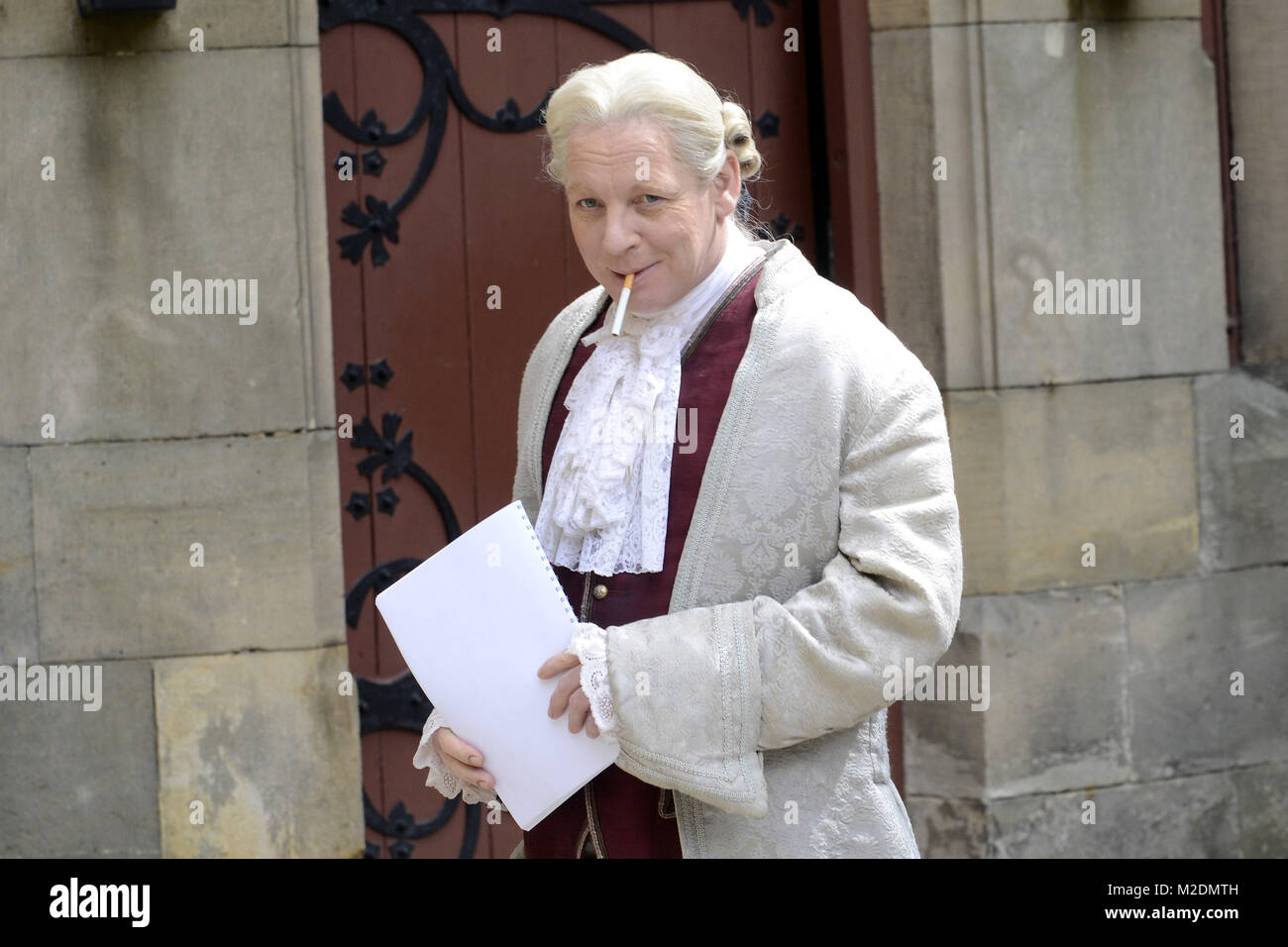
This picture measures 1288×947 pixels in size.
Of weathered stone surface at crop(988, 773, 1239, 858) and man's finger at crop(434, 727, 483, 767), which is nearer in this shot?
man's finger at crop(434, 727, 483, 767)

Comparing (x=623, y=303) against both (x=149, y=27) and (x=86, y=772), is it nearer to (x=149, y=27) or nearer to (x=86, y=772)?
(x=149, y=27)

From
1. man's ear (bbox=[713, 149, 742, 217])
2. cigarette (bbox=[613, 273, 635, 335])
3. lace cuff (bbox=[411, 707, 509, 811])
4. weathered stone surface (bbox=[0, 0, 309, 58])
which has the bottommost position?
lace cuff (bbox=[411, 707, 509, 811])

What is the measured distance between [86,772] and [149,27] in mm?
1470

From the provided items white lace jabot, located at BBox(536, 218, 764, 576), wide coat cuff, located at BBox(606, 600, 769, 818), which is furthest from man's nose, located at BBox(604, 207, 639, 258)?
wide coat cuff, located at BBox(606, 600, 769, 818)

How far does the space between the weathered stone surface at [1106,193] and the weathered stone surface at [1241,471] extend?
0.12 m

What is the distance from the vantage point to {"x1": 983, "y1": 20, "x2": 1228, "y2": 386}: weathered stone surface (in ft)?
11.4

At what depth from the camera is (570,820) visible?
196 centimetres

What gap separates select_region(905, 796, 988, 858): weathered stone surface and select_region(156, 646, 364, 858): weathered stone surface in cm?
125

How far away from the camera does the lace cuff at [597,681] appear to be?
70.0 inches

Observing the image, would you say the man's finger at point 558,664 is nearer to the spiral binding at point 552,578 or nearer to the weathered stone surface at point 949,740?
the spiral binding at point 552,578

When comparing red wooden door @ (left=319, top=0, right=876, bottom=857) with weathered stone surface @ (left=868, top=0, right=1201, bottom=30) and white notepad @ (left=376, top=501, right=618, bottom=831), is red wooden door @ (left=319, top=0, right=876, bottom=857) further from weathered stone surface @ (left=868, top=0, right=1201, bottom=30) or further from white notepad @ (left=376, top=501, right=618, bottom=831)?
white notepad @ (left=376, top=501, right=618, bottom=831)

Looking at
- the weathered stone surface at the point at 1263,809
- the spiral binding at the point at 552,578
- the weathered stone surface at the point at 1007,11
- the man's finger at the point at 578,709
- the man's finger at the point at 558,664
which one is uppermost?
the weathered stone surface at the point at 1007,11

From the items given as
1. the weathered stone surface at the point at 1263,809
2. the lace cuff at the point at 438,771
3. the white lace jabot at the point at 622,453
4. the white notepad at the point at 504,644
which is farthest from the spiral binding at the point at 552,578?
the weathered stone surface at the point at 1263,809

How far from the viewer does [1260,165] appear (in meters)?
3.85
